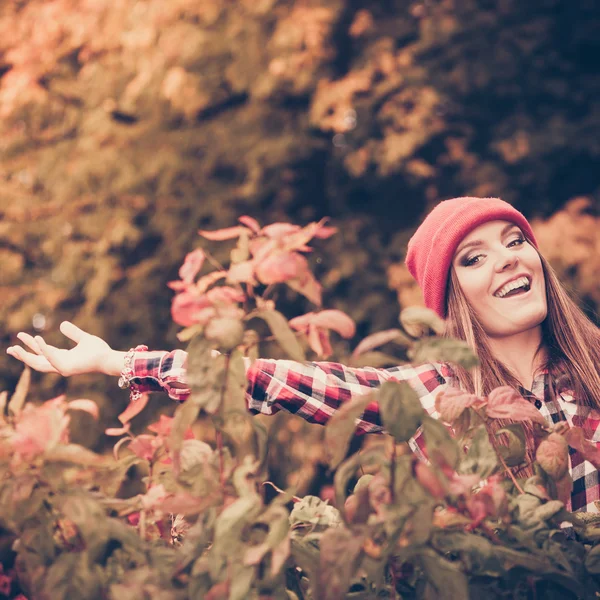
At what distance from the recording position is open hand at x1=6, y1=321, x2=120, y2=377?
1473mm

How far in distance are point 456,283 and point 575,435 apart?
861 millimetres

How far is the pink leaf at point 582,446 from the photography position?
103cm

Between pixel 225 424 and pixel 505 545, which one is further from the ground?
pixel 225 424

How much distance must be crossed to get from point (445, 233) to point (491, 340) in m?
0.27

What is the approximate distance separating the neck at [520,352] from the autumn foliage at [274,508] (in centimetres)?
82

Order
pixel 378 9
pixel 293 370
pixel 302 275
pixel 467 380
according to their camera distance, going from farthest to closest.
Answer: pixel 378 9 → pixel 467 380 → pixel 293 370 → pixel 302 275

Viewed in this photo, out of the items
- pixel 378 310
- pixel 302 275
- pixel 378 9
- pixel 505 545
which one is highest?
pixel 378 9

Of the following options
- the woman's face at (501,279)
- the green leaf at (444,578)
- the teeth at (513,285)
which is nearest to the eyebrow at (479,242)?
the woman's face at (501,279)

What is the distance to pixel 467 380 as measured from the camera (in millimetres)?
1780

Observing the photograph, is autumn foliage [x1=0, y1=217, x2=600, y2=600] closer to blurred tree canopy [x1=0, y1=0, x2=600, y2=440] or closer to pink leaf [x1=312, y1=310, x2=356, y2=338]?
pink leaf [x1=312, y1=310, x2=356, y2=338]

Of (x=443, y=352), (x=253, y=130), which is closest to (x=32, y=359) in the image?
(x=443, y=352)

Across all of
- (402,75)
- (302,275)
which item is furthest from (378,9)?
(302,275)

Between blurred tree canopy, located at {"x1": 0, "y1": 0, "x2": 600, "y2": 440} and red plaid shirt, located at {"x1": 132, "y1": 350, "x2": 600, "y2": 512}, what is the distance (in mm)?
2721

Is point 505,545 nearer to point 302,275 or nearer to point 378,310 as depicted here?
point 302,275
